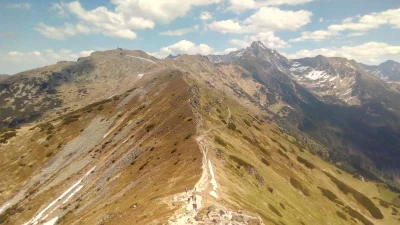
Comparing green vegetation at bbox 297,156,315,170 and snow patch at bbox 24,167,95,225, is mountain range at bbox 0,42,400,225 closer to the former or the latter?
snow patch at bbox 24,167,95,225

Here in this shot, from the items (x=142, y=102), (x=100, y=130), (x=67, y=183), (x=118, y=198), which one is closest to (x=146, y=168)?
(x=118, y=198)

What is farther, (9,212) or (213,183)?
(9,212)

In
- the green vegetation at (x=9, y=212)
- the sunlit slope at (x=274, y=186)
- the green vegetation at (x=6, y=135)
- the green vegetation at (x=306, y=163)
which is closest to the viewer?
the sunlit slope at (x=274, y=186)

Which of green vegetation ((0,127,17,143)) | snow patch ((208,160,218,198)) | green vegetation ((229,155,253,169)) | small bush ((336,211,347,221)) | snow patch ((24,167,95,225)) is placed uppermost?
snow patch ((208,160,218,198))

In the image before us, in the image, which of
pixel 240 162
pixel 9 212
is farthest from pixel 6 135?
pixel 240 162

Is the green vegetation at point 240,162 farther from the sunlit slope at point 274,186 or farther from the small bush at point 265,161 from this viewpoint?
the small bush at point 265,161

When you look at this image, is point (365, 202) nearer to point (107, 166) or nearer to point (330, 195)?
point (330, 195)

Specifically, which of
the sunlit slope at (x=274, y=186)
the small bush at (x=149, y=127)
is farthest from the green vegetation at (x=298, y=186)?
the small bush at (x=149, y=127)

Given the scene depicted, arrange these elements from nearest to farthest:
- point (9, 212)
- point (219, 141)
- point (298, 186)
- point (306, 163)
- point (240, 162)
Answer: point (240, 162) < point (219, 141) < point (9, 212) < point (298, 186) < point (306, 163)

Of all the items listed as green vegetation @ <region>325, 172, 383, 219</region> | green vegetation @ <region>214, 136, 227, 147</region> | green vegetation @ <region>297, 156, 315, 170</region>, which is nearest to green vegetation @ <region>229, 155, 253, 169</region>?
green vegetation @ <region>214, 136, 227, 147</region>
